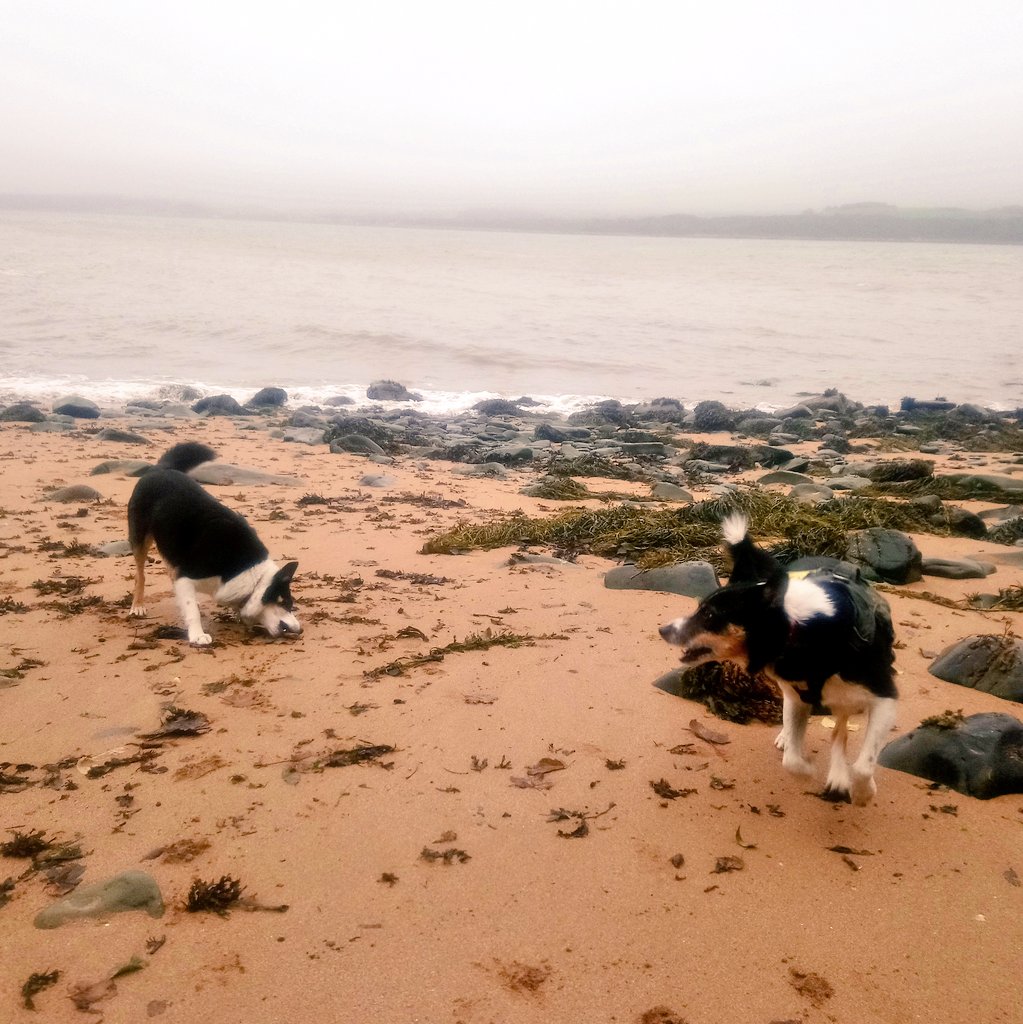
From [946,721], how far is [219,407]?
18175mm

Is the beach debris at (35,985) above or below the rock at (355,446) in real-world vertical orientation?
above

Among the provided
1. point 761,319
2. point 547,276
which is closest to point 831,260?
point 547,276

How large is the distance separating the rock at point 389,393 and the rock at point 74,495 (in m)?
14.0

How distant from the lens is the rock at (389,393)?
877 inches

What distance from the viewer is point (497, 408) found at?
20719 mm

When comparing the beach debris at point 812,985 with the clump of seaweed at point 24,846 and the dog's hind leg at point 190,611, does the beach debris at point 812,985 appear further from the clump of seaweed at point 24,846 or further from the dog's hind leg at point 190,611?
the dog's hind leg at point 190,611

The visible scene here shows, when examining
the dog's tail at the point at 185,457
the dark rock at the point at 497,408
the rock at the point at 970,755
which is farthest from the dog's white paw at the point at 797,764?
the dark rock at the point at 497,408

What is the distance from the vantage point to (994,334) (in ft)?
111

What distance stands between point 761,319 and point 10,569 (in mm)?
37209

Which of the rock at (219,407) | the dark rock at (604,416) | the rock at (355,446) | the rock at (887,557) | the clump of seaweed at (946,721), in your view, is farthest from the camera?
the rock at (219,407)

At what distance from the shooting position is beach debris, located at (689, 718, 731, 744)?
386cm

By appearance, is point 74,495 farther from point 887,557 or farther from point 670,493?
point 887,557

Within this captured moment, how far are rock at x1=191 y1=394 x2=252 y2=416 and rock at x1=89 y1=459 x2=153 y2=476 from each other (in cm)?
859

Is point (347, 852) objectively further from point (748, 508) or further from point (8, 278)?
point (8, 278)
